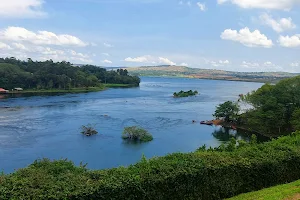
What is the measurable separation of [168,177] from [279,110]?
110ft

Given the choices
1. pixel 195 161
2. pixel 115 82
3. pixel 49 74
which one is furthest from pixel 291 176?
pixel 115 82

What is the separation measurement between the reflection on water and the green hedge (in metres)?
25.8

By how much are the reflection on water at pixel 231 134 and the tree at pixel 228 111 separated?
2.93 metres

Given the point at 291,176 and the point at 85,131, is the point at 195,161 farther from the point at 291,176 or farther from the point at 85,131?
the point at 85,131

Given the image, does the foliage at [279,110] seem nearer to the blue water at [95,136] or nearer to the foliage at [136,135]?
the blue water at [95,136]

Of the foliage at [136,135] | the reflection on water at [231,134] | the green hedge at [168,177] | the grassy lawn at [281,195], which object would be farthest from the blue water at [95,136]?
the grassy lawn at [281,195]

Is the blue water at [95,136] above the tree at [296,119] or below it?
below

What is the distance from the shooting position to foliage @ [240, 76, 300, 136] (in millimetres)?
40031

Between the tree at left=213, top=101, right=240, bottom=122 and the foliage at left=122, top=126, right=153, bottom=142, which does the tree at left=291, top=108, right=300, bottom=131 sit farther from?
the foliage at left=122, top=126, right=153, bottom=142

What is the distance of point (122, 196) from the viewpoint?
9.86m

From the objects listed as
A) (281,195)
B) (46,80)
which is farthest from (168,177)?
(46,80)

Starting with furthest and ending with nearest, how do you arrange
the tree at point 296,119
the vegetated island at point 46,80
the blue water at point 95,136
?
the vegetated island at point 46,80 < the tree at point 296,119 < the blue water at point 95,136

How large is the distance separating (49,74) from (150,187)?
297 feet

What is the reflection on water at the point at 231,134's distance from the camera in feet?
129
